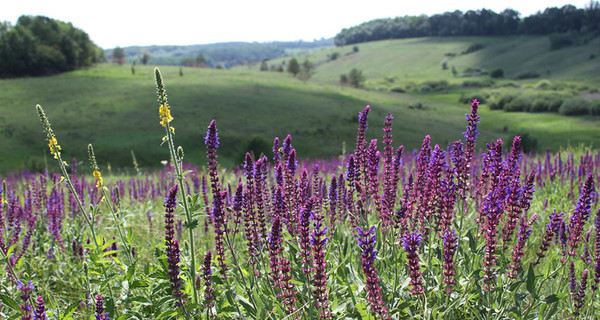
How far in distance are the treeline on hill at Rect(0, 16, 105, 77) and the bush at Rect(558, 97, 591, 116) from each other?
77373 millimetres

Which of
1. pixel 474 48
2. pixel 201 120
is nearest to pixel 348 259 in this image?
pixel 201 120

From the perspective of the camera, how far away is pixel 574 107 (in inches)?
2028

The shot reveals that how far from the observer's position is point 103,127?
3572 cm

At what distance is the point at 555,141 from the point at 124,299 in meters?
40.3

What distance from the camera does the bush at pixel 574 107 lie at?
50469mm

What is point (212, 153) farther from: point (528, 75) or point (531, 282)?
point (528, 75)

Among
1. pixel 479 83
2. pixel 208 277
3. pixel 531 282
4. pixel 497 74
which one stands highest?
pixel 497 74

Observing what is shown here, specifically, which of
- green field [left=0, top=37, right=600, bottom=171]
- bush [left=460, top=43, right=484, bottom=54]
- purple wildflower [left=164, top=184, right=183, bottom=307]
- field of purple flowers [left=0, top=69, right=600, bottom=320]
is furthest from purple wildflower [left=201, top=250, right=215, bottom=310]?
bush [left=460, top=43, right=484, bottom=54]

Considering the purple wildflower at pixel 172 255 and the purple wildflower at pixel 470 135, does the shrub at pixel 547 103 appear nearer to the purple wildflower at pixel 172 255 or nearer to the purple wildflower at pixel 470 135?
the purple wildflower at pixel 470 135

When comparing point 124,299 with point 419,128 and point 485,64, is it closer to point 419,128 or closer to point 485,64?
point 419,128

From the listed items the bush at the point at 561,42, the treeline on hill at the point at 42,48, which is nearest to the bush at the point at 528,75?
the bush at the point at 561,42

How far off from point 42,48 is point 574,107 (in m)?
79.3

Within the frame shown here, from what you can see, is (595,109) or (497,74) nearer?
(595,109)

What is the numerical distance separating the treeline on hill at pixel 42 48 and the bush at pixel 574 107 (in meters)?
77.4
